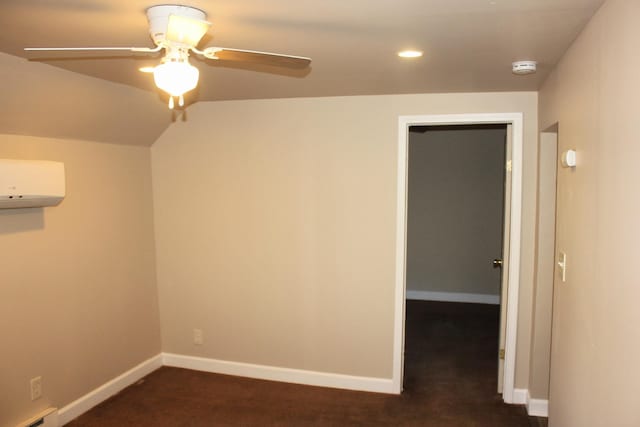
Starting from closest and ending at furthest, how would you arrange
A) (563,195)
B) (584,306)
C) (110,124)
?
1. (584,306)
2. (563,195)
3. (110,124)

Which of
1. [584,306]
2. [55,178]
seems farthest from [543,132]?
[55,178]

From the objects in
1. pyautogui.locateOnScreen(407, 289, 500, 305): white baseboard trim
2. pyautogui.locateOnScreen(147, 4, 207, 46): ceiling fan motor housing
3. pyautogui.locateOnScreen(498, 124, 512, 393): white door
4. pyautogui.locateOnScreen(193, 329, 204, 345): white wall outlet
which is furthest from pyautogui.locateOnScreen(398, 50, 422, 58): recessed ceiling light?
pyautogui.locateOnScreen(407, 289, 500, 305): white baseboard trim

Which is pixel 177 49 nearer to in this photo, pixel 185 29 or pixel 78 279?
pixel 185 29

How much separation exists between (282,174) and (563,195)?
80.1 inches

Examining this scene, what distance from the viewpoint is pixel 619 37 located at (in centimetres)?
157

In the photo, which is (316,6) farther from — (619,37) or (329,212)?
(329,212)

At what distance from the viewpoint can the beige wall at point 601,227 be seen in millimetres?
1471

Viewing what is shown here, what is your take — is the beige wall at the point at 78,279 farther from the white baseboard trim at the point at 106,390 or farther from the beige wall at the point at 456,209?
the beige wall at the point at 456,209

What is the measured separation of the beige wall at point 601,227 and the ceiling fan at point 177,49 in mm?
1079

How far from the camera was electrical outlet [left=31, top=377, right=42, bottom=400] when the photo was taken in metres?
3.01

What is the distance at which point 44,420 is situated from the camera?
3047 millimetres

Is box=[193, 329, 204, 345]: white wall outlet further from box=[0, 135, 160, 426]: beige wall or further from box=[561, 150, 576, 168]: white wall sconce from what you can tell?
box=[561, 150, 576, 168]: white wall sconce

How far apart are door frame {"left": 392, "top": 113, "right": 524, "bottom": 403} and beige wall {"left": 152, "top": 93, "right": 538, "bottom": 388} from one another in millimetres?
47

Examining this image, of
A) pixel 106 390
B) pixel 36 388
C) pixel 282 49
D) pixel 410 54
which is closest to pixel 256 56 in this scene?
pixel 282 49
